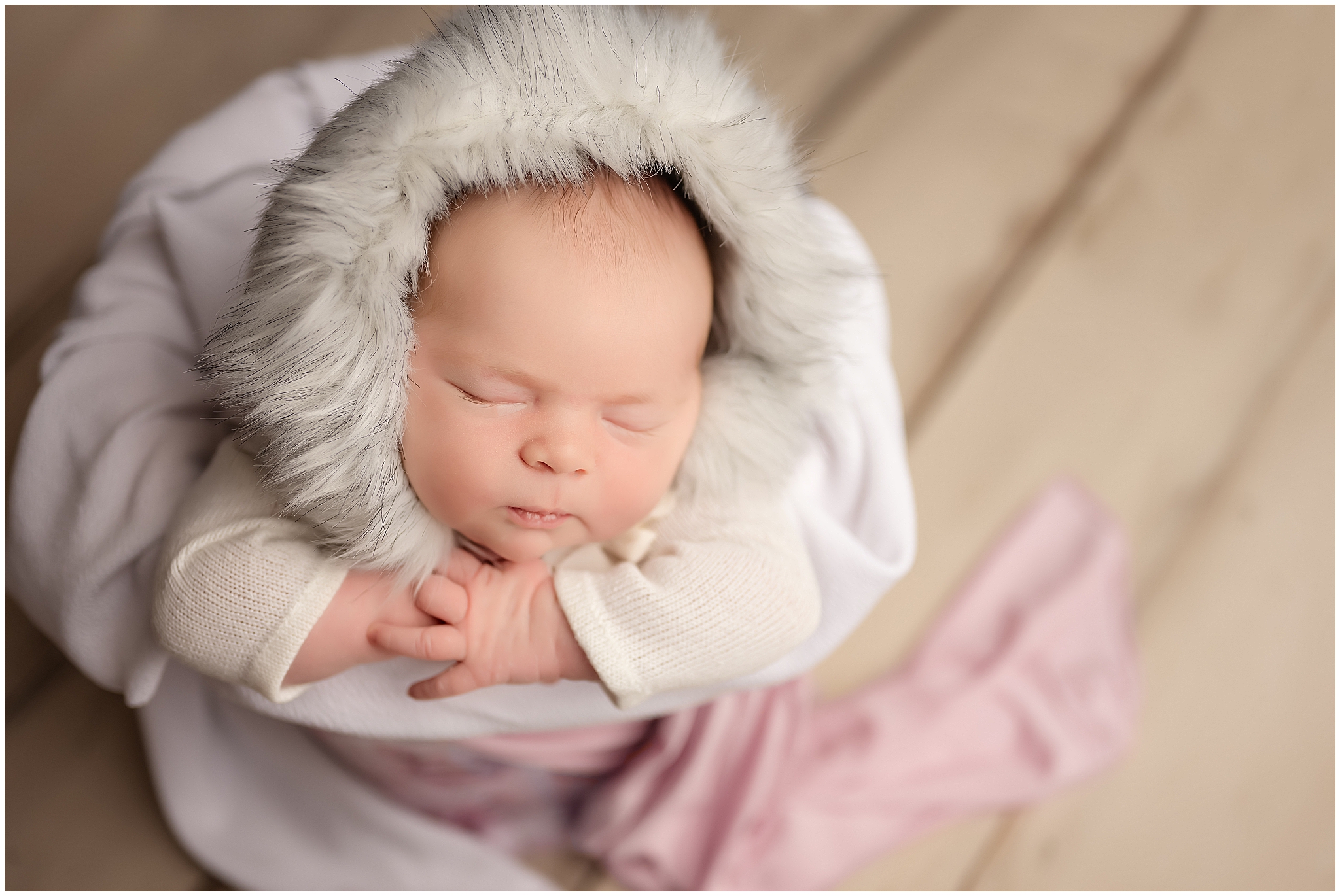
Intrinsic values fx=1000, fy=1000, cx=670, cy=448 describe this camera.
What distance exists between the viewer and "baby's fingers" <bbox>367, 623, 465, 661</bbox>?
626mm

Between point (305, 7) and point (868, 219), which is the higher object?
point (868, 219)

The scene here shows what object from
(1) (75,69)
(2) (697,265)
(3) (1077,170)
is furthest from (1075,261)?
(1) (75,69)

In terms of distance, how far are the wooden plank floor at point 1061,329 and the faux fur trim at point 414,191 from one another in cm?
59

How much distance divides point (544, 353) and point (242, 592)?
24 centimetres

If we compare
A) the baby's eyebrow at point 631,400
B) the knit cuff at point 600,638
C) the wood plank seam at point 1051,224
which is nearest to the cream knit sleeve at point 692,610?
the knit cuff at point 600,638

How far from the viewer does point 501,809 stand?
97cm

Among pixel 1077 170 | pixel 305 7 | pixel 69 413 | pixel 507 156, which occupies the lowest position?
pixel 69 413

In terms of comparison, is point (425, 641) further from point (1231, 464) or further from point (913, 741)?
point (1231, 464)

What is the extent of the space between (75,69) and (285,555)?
1012mm

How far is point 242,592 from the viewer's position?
0.61 meters

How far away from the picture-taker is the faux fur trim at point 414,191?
0.57 meters

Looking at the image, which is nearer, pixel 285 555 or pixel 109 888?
pixel 285 555

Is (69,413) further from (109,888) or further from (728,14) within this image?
(728,14)

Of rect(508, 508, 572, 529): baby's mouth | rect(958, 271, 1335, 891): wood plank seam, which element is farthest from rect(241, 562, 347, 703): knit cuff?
rect(958, 271, 1335, 891): wood plank seam
